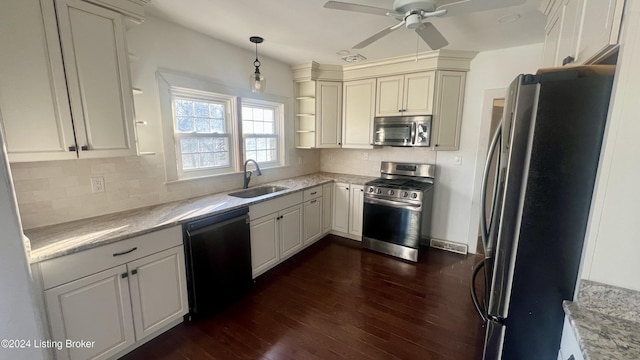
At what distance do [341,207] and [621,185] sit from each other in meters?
3.04

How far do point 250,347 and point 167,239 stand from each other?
1.00 m

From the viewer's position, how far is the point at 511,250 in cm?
112

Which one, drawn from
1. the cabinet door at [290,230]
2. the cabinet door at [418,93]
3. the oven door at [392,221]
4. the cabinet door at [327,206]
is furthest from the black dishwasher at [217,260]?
the cabinet door at [418,93]

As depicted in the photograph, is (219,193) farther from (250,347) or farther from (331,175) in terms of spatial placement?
(331,175)

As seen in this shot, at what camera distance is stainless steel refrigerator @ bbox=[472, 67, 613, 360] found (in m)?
0.99

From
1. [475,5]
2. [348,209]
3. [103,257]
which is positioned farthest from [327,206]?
[475,5]

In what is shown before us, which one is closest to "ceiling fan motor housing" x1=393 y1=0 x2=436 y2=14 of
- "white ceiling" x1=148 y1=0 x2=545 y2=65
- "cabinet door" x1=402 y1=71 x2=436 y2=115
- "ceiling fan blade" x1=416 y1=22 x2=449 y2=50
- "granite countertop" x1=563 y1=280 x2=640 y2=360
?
"ceiling fan blade" x1=416 y1=22 x2=449 y2=50

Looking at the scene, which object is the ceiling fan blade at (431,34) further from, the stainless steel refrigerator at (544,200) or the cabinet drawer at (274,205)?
the cabinet drawer at (274,205)

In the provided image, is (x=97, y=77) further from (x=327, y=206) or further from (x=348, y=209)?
(x=348, y=209)

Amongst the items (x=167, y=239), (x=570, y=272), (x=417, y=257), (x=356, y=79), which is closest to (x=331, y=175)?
(x=356, y=79)

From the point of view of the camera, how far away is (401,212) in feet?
10.5

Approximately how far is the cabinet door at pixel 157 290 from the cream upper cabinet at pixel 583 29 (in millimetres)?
2594

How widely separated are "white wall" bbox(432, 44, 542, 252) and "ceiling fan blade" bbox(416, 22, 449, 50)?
4.67 ft

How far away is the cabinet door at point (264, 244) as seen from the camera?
103 inches
